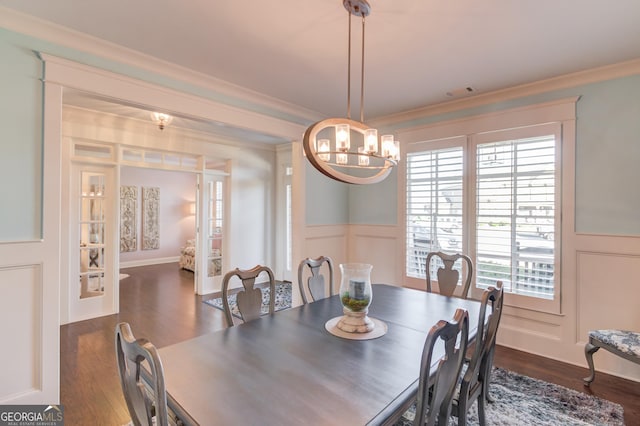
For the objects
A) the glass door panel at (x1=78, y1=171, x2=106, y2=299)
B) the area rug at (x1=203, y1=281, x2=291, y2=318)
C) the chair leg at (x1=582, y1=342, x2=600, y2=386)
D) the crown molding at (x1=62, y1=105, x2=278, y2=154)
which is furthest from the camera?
the area rug at (x1=203, y1=281, x2=291, y2=318)

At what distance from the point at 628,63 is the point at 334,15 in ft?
8.61

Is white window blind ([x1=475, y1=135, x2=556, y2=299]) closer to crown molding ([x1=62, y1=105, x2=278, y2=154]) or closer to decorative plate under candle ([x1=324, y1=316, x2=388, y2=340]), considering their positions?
decorative plate under candle ([x1=324, y1=316, x2=388, y2=340])

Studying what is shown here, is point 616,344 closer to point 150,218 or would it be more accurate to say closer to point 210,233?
point 210,233

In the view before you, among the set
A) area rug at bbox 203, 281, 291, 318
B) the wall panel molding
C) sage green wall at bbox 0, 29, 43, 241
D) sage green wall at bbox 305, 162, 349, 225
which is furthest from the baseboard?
sage green wall at bbox 0, 29, 43, 241

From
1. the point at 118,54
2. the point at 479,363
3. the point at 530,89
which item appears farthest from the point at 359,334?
the point at 530,89

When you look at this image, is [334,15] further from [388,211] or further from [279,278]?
[279,278]

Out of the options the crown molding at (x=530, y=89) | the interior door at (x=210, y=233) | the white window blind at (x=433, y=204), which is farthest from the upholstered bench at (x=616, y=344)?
the interior door at (x=210, y=233)

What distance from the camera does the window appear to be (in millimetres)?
3080

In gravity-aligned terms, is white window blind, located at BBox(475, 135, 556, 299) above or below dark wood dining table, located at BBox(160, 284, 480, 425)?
above

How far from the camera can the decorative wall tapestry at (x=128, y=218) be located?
7.74m

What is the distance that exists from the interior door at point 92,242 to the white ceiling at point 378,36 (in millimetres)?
2487

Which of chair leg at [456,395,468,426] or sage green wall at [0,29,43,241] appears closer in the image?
chair leg at [456,395,468,426]

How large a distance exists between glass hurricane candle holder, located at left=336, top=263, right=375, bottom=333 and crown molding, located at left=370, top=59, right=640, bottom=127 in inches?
107

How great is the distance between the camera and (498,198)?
3.36m
